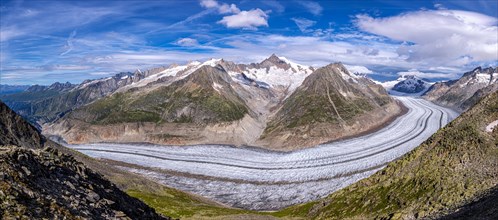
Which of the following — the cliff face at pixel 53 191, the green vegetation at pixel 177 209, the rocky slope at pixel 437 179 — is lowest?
the green vegetation at pixel 177 209

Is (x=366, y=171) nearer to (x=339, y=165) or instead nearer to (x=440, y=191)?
(x=339, y=165)

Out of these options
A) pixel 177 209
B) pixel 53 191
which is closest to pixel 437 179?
pixel 53 191

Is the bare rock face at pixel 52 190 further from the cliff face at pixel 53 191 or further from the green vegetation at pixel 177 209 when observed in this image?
the green vegetation at pixel 177 209

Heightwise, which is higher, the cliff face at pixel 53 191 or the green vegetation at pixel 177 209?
the cliff face at pixel 53 191

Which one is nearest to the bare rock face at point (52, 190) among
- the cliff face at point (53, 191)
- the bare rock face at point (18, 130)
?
the cliff face at point (53, 191)

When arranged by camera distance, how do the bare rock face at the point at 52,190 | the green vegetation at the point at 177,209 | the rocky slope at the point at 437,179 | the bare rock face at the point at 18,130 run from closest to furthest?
the bare rock face at the point at 52,190, the rocky slope at the point at 437,179, the green vegetation at the point at 177,209, the bare rock face at the point at 18,130

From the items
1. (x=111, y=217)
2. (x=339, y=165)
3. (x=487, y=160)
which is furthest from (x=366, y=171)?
(x=111, y=217)
